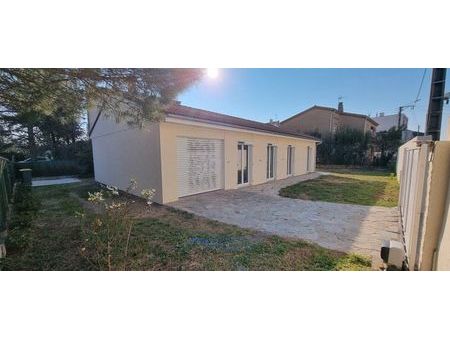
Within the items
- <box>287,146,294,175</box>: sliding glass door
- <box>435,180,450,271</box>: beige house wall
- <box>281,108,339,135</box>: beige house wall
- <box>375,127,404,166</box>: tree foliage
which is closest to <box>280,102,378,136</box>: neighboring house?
<box>281,108,339,135</box>: beige house wall

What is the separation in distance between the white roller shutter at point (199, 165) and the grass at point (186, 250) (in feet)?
9.12

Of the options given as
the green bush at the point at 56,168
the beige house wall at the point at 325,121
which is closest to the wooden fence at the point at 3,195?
the green bush at the point at 56,168

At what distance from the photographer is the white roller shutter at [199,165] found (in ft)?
27.2

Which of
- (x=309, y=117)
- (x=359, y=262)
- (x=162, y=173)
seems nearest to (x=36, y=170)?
(x=162, y=173)

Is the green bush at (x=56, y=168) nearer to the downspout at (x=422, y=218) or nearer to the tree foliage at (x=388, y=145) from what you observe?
the downspout at (x=422, y=218)

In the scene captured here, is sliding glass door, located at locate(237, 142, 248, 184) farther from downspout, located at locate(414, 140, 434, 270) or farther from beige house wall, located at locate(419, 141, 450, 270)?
beige house wall, located at locate(419, 141, 450, 270)

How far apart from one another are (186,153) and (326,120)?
23704mm

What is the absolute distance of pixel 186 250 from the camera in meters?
4.01

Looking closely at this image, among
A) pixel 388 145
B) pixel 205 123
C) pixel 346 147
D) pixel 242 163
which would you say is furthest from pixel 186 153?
pixel 388 145
